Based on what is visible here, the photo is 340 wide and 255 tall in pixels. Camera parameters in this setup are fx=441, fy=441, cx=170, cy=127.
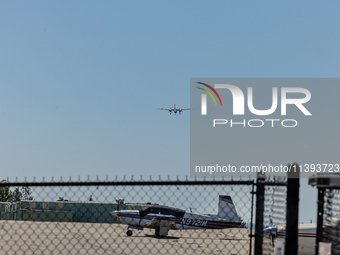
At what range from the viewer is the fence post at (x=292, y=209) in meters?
3.93

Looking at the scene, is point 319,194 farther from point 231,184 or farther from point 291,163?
point 231,184

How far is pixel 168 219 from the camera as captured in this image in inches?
1288

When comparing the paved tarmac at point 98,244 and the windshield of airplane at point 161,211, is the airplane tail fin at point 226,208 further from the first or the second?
the paved tarmac at point 98,244

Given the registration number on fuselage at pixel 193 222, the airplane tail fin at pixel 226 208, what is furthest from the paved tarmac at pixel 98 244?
the airplane tail fin at pixel 226 208

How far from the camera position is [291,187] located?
395cm

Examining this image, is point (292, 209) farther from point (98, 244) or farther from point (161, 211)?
point (161, 211)

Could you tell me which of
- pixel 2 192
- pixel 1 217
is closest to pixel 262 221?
pixel 1 217

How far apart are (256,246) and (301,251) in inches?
383

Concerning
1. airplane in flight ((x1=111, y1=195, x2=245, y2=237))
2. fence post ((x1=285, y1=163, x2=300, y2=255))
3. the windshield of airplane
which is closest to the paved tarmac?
airplane in flight ((x1=111, y1=195, x2=245, y2=237))

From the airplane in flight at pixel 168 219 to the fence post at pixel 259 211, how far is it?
2636 cm

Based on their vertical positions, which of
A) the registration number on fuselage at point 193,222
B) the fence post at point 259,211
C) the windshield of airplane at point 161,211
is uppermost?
the fence post at point 259,211

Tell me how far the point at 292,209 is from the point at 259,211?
2.78 feet

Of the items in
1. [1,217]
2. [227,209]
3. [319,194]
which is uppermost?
[319,194]

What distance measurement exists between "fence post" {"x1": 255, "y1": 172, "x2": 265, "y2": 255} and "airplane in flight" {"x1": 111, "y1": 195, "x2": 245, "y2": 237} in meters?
26.4
